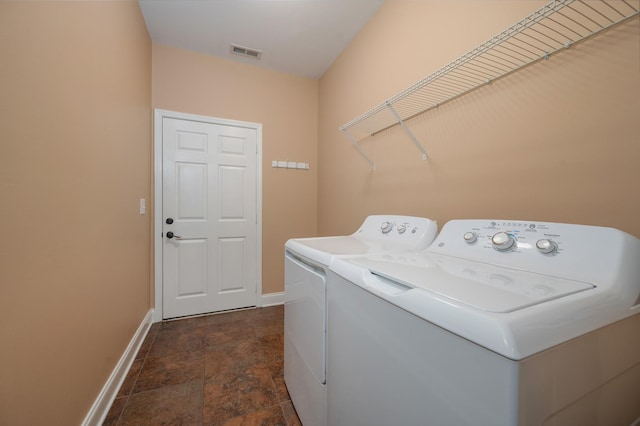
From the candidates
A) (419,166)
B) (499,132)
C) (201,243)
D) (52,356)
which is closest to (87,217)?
(52,356)

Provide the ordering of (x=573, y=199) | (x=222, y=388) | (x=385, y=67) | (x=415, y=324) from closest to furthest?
(x=415, y=324), (x=573, y=199), (x=222, y=388), (x=385, y=67)

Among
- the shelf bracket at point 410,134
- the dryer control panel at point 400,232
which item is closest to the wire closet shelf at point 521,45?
the shelf bracket at point 410,134

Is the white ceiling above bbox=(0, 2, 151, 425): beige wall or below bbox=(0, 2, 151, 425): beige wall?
above

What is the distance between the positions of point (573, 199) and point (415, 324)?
852 mm

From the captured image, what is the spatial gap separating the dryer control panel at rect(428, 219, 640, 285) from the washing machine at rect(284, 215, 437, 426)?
0.30 meters

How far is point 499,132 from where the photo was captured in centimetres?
112

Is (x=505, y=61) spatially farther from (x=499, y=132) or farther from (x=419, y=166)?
(x=419, y=166)

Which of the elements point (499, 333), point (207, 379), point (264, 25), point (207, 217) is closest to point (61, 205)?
point (207, 379)

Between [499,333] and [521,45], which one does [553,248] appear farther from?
[521,45]

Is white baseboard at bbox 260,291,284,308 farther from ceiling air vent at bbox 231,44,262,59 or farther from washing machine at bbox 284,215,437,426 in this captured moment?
ceiling air vent at bbox 231,44,262,59

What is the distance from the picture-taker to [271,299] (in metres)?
2.81

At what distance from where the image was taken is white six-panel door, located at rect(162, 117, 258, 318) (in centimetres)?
242

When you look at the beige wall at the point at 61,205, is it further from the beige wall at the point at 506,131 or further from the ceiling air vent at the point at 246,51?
the beige wall at the point at 506,131

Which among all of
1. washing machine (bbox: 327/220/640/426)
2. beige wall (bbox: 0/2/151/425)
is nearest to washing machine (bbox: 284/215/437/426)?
washing machine (bbox: 327/220/640/426)
